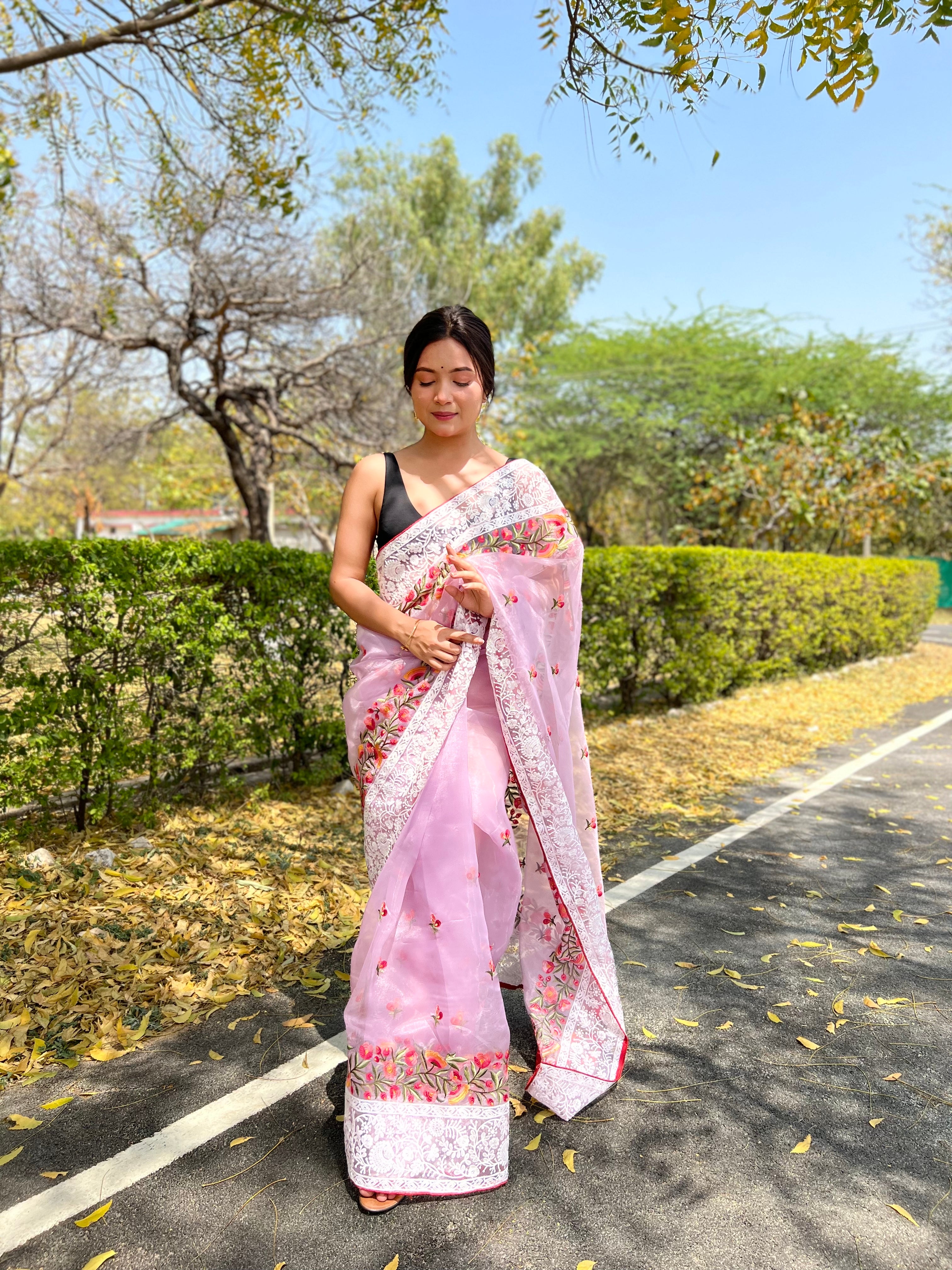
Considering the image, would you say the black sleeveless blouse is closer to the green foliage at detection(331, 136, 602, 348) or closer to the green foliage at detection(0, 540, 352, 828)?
the green foliage at detection(0, 540, 352, 828)

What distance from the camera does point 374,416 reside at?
12516 mm

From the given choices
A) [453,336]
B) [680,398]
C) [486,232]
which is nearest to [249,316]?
[453,336]

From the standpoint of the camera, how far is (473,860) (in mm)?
2420

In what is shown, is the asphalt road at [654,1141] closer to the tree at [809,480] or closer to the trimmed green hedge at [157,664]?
the trimmed green hedge at [157,664]

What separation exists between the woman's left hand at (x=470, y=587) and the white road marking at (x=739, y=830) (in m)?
2.18

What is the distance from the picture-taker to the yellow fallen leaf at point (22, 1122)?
255cm

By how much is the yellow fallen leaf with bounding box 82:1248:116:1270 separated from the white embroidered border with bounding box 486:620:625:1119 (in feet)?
4.11

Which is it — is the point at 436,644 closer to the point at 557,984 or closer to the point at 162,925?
the point at 557,984

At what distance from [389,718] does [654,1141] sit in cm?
141

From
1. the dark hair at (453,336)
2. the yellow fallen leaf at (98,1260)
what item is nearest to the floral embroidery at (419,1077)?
the yellow fallen leaf at (98,1260)

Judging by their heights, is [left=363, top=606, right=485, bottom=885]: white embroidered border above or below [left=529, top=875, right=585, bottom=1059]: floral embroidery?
above

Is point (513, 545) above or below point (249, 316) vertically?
below

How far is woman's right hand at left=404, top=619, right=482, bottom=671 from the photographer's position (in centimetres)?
252

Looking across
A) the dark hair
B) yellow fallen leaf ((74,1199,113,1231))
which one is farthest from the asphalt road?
the dark hair
